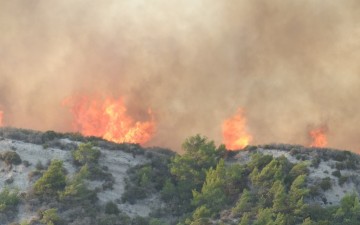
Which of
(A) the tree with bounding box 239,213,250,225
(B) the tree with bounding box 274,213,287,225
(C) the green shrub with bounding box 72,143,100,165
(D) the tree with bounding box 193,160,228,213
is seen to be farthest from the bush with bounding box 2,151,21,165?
(B) the tree with bounding box 274,213,287,225

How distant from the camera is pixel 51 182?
73.9 metres

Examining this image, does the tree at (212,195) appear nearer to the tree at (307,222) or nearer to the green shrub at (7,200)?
the tree at (307,222)

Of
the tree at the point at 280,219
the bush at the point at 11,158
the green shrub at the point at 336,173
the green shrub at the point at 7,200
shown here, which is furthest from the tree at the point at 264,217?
the bush at the point at 11,158

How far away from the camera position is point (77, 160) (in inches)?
3243

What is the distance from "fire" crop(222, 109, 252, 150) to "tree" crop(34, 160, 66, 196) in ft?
167

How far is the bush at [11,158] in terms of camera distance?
79.9m

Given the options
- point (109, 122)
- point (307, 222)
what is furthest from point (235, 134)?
point (307, 222)

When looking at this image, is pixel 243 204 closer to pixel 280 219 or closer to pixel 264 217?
pixel 264 217

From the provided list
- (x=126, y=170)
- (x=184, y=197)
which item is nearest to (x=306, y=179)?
(x=184, y=197)

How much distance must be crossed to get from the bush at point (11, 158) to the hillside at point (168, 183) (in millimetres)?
125

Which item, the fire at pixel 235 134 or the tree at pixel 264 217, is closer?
the tree at pixel 264 217

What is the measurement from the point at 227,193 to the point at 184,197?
5417mm

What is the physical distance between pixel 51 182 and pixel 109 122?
53.0 meters

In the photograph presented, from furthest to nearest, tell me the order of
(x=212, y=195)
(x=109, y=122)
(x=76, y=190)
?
(x=109, y=122) < (x=212, y=195) < (x=76, y=190)
